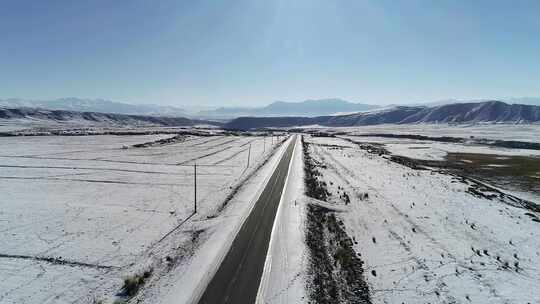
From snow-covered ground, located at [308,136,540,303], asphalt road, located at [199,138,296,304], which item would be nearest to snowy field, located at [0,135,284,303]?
asphalt road, located at [199,138,296,304]

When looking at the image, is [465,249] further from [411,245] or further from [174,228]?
[174,228]

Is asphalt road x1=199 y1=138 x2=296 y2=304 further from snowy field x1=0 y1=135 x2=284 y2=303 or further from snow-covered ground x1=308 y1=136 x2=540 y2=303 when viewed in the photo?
snow-covered ground x1=308 y1=136 x2=540 y2=303

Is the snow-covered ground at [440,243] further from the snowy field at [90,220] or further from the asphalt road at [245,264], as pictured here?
the snowy field at [90,220]

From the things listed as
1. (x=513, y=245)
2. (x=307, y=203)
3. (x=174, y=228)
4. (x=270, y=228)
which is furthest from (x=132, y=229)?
(x=513, y=245)

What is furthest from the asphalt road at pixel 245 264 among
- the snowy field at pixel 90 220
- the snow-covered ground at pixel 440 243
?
the snow-covered ground at pixel 440 243

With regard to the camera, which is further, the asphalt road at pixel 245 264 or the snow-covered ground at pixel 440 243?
the snow-covered ground at pixel 440 243

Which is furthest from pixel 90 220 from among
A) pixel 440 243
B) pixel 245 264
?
pixel 440 243

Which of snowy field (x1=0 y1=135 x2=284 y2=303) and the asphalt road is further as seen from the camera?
snowy field (x1=0 y1=135 x2=284 y2=303)
